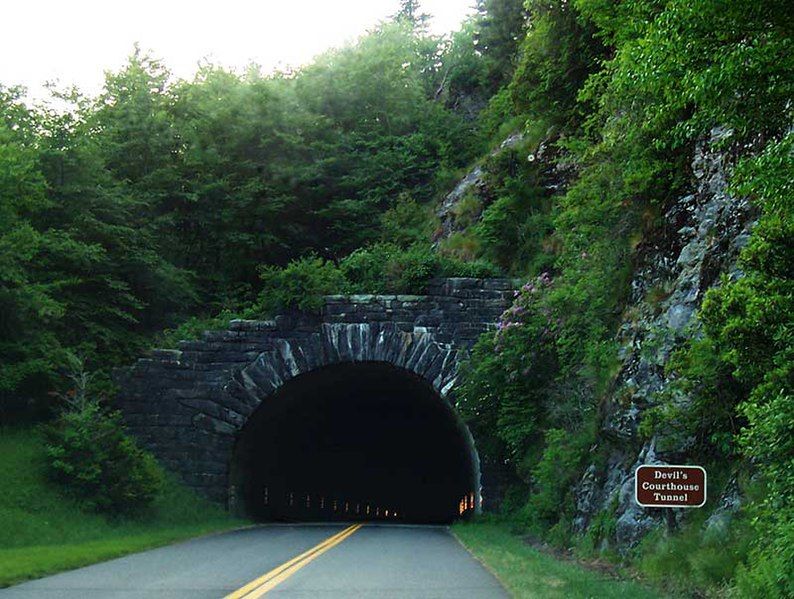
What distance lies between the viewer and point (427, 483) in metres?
44.9

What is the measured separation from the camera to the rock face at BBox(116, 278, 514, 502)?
2625 centimetres

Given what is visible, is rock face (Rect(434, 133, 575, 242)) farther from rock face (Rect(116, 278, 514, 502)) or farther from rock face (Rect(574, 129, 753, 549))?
rock face (Rect(574, 129, 753, 549))

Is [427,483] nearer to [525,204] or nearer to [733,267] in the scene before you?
[525,204]

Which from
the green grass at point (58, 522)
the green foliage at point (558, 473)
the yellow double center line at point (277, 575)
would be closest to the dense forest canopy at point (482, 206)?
the green foliage at point (558, 473)

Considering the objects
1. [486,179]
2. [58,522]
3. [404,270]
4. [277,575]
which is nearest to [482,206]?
[486,179]

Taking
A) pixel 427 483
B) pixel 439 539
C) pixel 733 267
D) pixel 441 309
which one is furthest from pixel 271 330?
pixel 427 483

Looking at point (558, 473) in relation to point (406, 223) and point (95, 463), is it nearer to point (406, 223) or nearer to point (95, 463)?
point (95, 463)

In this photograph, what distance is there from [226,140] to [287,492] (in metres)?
13.3

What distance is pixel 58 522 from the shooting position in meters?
19.7

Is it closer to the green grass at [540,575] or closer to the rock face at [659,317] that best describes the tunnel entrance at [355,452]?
the green grass at [540,575]

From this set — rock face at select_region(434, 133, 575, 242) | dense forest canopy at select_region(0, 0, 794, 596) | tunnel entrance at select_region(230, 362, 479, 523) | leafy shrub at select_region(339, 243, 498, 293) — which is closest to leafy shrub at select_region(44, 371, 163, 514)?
dense forest canopy at select_region(0, 0, 794, 596)

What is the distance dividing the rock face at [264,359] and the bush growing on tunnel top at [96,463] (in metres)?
4.03

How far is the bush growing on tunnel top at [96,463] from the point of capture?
2139cm

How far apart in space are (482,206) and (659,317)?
1519 cm
